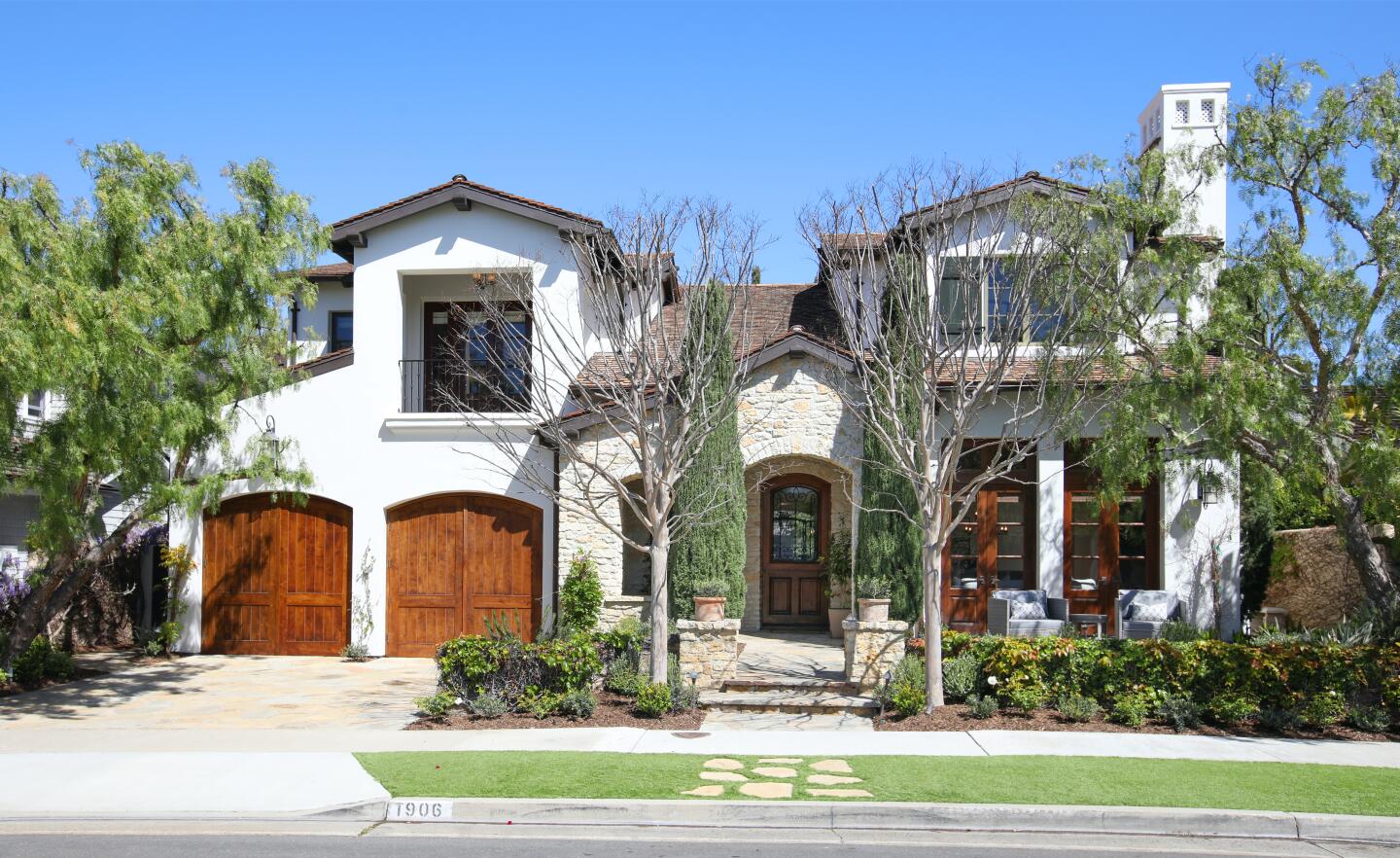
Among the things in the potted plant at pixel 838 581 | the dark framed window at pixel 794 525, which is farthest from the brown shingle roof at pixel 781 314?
the potted plant at pixel 838 581

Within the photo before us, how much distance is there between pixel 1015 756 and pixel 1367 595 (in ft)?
18.0

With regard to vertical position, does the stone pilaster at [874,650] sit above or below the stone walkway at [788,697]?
above

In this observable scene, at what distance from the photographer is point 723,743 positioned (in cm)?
1127

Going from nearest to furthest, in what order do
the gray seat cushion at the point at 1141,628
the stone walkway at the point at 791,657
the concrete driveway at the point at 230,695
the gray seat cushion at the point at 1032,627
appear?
the concrete driveway at the point at 230,695 < the stone walkway at the point at 791,657 < the gray seat cushion at the point at 1141,628 < the gray seat cushion at the point at 1032,627

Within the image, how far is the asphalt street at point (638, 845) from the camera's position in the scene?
25.8ft

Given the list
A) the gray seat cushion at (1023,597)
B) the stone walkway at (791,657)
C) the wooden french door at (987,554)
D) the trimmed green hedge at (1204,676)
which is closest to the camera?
the trimmed green hedge at (1204,676)

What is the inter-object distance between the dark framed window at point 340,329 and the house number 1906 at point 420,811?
1601 cm

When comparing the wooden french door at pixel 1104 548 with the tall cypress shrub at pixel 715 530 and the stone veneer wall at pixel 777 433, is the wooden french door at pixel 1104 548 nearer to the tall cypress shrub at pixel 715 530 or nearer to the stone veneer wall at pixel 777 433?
the stone veneer wall at pixel 777 433

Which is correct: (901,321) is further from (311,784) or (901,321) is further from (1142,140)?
(1142,140)

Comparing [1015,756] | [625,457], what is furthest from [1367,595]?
[625,457]

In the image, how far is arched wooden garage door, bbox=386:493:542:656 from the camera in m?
18.0

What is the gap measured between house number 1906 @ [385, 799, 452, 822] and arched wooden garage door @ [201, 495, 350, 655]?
387 inches

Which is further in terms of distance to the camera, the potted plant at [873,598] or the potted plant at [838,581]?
the potted plant at [838,581]

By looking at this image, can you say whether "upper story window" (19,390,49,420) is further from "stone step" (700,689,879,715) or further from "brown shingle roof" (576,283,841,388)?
"stone step" (700,689,879,715)
